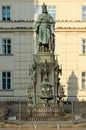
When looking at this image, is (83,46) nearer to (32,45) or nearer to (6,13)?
(32,45)

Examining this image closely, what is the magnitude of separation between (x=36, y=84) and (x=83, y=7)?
891 inches

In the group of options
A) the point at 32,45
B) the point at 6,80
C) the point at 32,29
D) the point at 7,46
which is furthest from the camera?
Result: the point at 7,46

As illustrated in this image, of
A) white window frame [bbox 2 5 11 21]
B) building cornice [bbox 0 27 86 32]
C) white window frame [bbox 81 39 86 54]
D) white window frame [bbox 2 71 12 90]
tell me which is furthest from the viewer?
white window frame [bbox 2 5 11 21]

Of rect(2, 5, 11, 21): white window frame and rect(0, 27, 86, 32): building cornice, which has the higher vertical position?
rect(2, 5, 11, 21): white window frame

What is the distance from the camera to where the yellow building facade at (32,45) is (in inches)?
1853

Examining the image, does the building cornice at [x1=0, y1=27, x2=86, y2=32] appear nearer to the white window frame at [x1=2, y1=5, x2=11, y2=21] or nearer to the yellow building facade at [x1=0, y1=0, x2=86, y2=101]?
the yellow building facade at [x1=0, y1=0, x2=86, y2=101]

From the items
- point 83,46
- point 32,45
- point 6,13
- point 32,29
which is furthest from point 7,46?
point 83,46

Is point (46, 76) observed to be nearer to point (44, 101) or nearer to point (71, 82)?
point (44, 101)

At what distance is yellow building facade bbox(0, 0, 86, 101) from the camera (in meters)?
47.1

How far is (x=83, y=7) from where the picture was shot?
158ft

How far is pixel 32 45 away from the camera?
155ft

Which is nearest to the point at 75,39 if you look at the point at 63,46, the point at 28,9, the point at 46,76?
the point at 63,46

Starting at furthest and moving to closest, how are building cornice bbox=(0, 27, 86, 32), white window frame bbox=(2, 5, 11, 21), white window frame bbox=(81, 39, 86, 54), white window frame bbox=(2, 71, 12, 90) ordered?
white window frame bbox=(2, 5, 11, 21)
white window frame bbox=(81, 39, 86, 54)
building cornice bbox=(0, 27, 86, 32)
white window frame bbox=(2, 71, 12, 90)

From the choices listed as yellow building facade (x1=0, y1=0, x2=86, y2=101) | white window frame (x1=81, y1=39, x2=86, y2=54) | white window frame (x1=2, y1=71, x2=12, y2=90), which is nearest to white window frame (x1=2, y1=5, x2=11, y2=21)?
yellow building facade (x1=0, y1=0, x2=86, y2=101)
